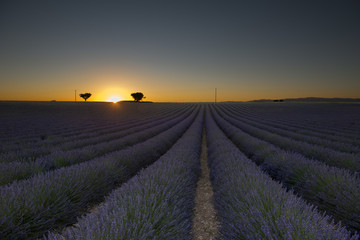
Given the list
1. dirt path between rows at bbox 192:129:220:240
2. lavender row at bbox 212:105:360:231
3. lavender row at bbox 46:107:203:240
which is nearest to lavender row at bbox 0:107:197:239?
lavender row at bbox 46:107:203:240

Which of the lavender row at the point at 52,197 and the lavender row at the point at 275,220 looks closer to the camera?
the lavender row at the point at 275,220

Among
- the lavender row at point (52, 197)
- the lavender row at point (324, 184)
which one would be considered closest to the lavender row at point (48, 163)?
the lavender row at point (52, 197)

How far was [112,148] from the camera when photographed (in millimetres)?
6281

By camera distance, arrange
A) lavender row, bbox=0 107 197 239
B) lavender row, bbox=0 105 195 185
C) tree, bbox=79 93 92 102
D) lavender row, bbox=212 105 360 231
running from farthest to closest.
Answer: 1. tree, bbox=79 93 92 102
2. lavender row, bbox=0 105 195 185
3. lavender row, bbox=212 105 360 231
4. lavender row, bbox=0 107 197 239

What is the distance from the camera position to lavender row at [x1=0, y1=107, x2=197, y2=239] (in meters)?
1.99

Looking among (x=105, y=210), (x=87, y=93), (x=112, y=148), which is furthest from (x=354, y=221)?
(x=87, y=93)

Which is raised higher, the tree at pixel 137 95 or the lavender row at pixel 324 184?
the tree at pixel 137 95

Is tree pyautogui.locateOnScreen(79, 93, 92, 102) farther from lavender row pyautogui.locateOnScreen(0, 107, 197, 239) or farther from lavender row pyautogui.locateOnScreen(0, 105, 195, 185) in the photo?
lavender row pyautogui.locateOnScreen(0, 107, 197, 239)

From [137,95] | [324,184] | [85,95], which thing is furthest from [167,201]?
[85,95]

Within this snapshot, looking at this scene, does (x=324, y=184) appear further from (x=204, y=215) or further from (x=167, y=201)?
(x=167, y=201)

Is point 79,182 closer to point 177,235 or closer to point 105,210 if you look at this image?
point 105,210

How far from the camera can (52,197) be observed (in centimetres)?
248

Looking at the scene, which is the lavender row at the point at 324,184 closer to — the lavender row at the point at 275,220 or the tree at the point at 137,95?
the lavender row at the point at 275,220

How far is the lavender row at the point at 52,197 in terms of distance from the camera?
6.54 feet
